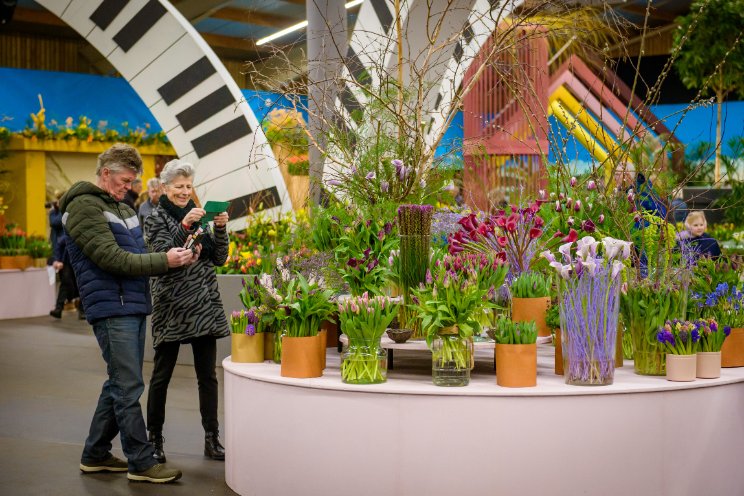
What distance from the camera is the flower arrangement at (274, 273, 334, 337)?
10.2ft

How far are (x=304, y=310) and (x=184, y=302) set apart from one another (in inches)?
32.9

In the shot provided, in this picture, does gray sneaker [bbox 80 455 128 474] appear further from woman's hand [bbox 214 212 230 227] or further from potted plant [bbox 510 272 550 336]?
potted plant [bbox 510 272 550 336]

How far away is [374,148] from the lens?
4.20 metres

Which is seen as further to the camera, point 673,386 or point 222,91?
point 222,91

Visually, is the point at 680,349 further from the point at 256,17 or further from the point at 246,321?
the point at 256,17

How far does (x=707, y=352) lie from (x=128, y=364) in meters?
1.96

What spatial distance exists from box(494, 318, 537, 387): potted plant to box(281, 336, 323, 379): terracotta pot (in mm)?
590

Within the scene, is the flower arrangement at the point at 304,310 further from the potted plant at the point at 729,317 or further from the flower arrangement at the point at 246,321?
the potted plant at the point at 729,317

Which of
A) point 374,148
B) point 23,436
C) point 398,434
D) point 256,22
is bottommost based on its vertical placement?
point 23,436

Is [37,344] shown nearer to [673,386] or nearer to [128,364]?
[128,364]

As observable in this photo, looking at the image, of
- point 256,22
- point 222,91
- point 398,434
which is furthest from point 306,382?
point 256,22

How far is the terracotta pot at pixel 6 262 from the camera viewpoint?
31.5 ft

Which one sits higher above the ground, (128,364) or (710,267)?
(710,267)

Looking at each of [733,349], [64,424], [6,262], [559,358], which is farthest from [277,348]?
[6,262]
